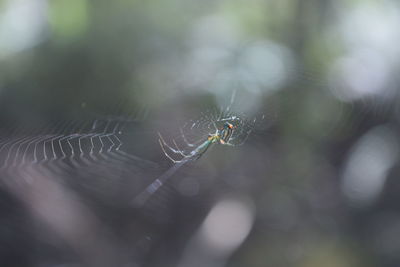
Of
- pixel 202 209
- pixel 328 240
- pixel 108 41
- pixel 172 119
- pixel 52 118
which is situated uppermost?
pixel 108 41

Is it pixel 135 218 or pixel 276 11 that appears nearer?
pixel 135 218

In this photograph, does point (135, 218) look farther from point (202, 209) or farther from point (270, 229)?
point (270, 229)

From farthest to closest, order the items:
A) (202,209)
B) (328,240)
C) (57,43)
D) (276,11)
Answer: (276,11) < (57,43) < (202,209) < (328,240)

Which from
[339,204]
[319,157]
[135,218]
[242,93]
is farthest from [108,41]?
[339,204]

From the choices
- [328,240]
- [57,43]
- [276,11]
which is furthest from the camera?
[276,11]

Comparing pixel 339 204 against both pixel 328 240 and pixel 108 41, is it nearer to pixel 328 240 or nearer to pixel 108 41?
pixel 328 240

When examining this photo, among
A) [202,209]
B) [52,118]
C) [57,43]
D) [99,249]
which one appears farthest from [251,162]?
[57,43]

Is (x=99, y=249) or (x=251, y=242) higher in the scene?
(x=99, y=249)
